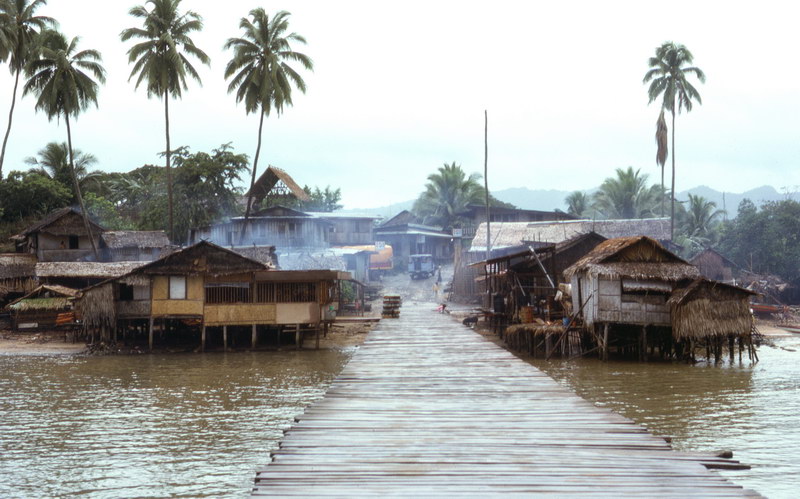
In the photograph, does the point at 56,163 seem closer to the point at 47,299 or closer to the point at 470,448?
the point at 47,299

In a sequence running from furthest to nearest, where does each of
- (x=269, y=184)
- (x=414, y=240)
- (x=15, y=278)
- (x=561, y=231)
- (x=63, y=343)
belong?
1. (x=414, y=240)
2. (x=269, y=184)
3. (x=561, y=231)
4. (x=15, y=278)
5. (x=63, y=343)

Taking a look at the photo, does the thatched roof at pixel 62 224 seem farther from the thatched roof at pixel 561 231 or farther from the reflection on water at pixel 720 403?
the reflection on water at pixel 720 403

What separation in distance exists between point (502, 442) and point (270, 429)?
7268 millimetres

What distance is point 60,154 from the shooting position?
164ft

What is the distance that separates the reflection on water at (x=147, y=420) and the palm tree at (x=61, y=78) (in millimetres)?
16539

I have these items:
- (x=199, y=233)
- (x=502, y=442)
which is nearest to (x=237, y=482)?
(x=502, y=442)

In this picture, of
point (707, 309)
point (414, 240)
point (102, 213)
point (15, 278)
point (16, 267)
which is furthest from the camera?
point (414, 240)

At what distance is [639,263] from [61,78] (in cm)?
3007

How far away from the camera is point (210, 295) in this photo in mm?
27484

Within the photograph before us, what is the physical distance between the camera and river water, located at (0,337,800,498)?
36.3 ft

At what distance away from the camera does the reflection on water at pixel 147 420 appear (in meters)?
11.0

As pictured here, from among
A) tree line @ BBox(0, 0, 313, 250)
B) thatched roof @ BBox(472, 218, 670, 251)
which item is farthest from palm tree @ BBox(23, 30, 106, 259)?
thatched roof @ BBox(472, 218, 670, 251)

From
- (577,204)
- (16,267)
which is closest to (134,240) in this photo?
(16,267)

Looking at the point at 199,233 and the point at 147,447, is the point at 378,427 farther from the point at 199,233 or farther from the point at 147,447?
the point at 199,233
